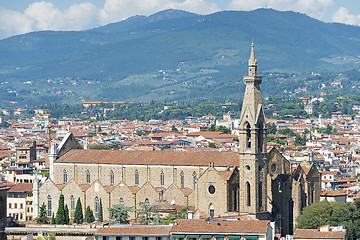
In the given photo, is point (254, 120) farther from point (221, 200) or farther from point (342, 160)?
point (342, 160)

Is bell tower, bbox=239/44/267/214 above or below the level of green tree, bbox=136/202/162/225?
above

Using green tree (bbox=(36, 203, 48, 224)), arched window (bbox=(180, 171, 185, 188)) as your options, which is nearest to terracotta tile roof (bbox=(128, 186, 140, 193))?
arched window (bbox=(180, 171, 185, 188))

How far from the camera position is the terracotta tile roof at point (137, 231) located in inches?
1847

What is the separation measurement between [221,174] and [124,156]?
10.6 m

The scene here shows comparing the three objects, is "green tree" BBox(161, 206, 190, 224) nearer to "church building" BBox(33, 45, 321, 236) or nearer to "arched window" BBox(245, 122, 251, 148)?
Answer: "church building" BBox(33, 45, 321, 236)

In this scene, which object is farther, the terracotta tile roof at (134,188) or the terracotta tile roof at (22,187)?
the terracotta tile roof at (22,187)

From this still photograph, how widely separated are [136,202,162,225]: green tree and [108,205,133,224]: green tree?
77 centimetres

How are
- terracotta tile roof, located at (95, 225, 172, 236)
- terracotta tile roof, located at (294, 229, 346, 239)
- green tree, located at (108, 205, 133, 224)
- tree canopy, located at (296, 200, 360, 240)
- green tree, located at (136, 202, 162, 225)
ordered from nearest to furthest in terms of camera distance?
terracotta tile roof, located at (95, 225, 172, 236) → terracotta tile roof, located at (294, 229, 346, 239) → green tree, located at (136, 202, 162, 225) → tree canopy, located at (296, 200, 360, 240) → green tree, located at (108, 205, 133, 224)

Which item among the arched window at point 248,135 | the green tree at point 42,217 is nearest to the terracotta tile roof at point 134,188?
the green tree at point 42,217

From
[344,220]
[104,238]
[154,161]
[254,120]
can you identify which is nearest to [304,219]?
[344,220]

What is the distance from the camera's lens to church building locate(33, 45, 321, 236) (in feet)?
203

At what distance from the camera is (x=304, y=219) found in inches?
Result: 2410

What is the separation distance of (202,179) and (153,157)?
22.8ft

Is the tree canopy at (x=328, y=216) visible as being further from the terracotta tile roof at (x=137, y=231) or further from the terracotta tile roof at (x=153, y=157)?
the terracotta tile roof at (x=137, y=231)
